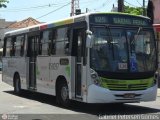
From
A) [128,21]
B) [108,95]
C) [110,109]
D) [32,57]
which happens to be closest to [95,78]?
[108,95]

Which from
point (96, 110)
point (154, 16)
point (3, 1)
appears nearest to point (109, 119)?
point (96, 110)

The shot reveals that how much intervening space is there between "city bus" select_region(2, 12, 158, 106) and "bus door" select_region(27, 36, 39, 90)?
2630 mm

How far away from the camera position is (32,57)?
67.8 feet

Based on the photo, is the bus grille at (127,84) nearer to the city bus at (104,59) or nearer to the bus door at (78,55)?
the city bus at (104,59)

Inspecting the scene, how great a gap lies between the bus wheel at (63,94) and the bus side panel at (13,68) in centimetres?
450

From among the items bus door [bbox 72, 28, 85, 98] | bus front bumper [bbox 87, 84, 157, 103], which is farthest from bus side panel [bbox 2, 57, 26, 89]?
bus front bumper [bbox 87, 84, 157, 103]

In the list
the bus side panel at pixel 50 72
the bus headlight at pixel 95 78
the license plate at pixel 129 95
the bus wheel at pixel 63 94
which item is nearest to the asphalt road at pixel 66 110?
the bus wheel at pixel 63 94

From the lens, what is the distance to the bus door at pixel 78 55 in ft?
51.2

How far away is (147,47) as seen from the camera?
15734 millimetres

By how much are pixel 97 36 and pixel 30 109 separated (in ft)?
11.6

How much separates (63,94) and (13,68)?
708 cm

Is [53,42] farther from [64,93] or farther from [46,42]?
[64,93]

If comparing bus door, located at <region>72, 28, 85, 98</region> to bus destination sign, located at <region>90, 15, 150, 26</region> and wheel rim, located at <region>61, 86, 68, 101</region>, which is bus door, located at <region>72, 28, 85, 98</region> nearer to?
bus destination sign, located at <region>90, 15, 150, 26</region>

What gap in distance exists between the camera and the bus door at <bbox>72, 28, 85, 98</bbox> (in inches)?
615
